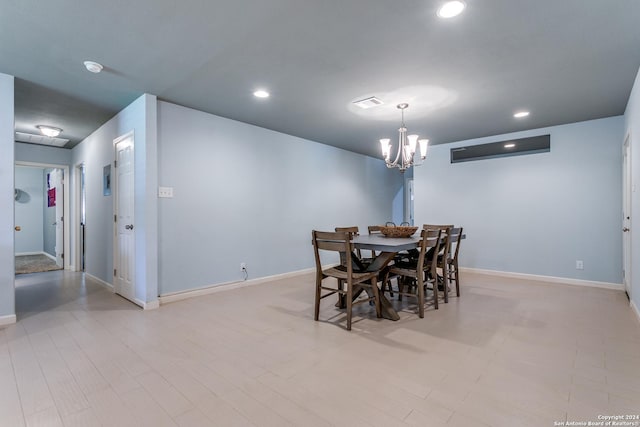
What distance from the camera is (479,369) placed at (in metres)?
1.99

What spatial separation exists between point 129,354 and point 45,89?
9.88ft

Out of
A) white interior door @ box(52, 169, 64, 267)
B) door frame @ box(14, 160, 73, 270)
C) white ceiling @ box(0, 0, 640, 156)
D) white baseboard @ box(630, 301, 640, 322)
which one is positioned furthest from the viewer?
white interior door @ box(52, 169, 64, 267)

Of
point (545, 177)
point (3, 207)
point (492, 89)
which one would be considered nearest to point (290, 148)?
point (492, 89)

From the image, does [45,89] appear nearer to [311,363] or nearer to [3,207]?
[3,207]

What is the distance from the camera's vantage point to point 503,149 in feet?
16.8

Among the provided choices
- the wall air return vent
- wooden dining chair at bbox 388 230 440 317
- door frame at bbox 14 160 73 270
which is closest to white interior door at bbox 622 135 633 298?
the wall air return vent

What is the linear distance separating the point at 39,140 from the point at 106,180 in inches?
88.1

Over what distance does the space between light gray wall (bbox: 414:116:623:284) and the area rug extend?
7.71 m

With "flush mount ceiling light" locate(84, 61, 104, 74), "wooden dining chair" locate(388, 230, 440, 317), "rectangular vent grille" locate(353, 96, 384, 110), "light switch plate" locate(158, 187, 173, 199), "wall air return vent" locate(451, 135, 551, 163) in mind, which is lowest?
"wooden dining chair" locate(388, 230, 440, 317)

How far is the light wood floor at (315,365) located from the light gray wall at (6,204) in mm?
257

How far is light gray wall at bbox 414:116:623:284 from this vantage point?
4.23 m

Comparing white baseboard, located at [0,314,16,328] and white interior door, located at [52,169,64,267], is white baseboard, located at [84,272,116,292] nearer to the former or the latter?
white baseboard, located at [0,314,16,328]

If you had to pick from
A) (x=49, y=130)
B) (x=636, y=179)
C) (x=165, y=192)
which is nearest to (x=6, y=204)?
(x=165, y=192)

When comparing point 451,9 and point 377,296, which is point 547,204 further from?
point 451,9
